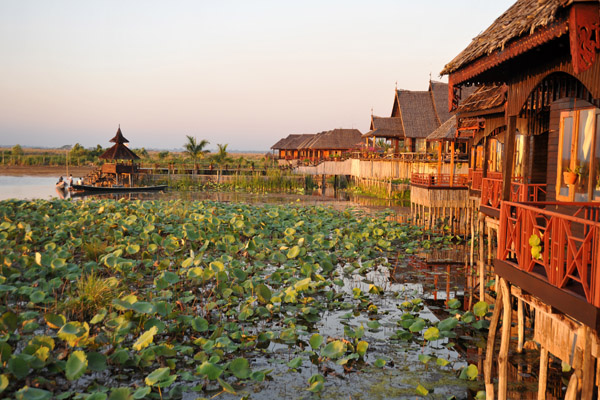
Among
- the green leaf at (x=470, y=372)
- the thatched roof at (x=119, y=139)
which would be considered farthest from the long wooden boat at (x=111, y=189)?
the green leaf at (x=470, y=372)

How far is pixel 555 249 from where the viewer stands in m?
4.83

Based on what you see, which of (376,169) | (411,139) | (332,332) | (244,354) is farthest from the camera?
(411,139)

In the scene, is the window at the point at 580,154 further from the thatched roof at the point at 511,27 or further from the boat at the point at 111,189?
the boat at the point at 111,189

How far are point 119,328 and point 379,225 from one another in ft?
40.1

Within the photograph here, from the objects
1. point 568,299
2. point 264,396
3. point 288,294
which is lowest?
point 264,396

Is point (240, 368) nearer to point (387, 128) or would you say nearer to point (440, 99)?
point (387, 128)

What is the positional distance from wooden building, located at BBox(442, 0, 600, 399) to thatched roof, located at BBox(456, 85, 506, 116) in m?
2.40

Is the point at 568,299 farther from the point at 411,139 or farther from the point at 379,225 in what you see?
the point at 411,139

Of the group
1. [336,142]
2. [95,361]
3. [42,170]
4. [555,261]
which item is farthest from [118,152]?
[555,261]

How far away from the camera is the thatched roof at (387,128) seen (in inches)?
1353

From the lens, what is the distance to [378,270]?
519 inches

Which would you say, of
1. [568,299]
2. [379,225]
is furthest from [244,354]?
[379,225]

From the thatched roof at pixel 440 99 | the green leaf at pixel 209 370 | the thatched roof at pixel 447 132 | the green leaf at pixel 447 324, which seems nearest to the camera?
the green leaf at pixel 209 370

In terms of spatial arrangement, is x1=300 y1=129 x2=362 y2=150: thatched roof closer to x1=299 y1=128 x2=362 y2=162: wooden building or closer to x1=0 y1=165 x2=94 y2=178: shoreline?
x1=299 y1=128 x2=362 y2=162: wooden building
